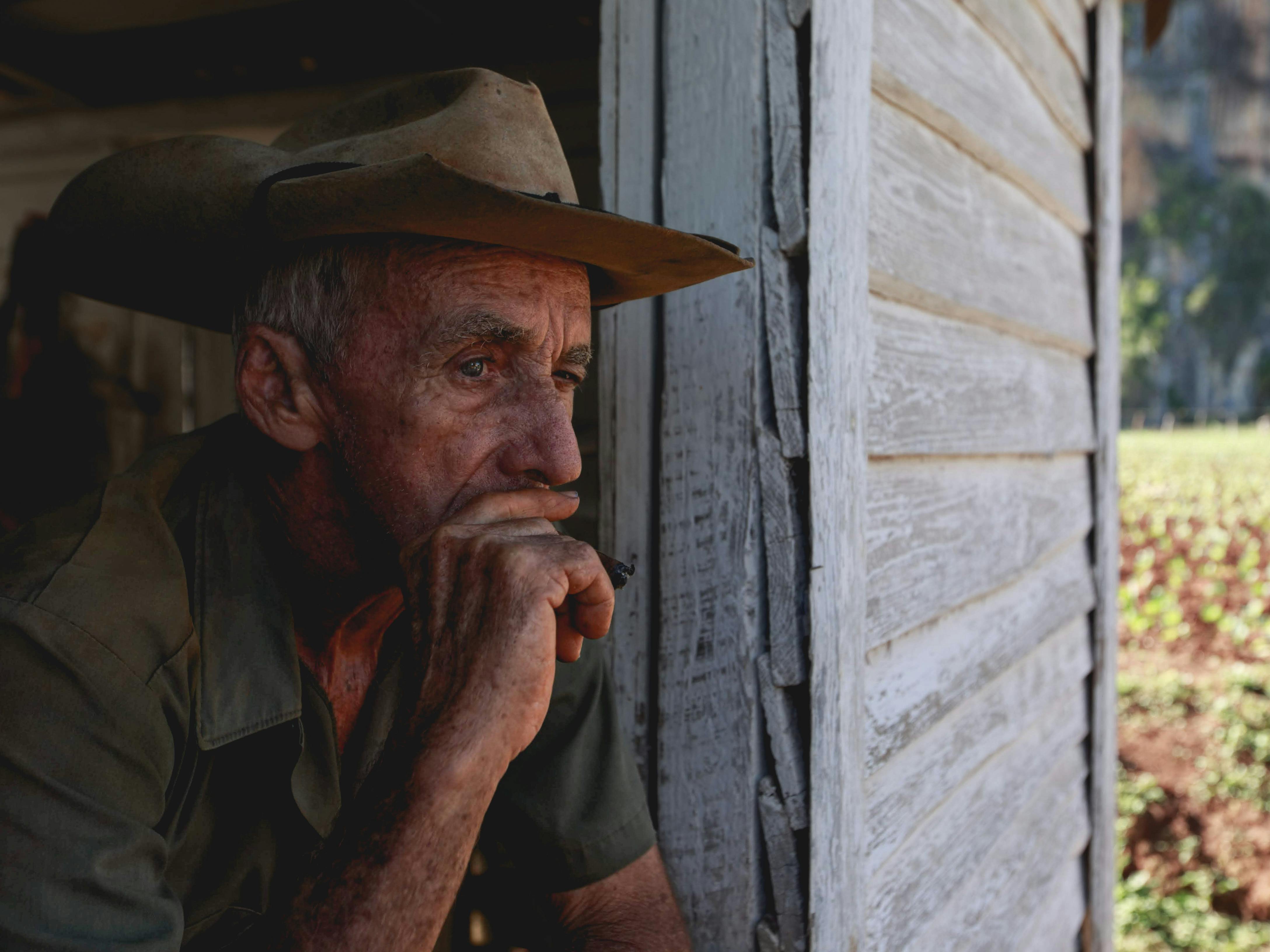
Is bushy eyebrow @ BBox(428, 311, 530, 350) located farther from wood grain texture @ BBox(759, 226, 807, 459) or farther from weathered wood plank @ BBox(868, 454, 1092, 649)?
weathered wood plank @ BBox(868, 454, 1092, 649)

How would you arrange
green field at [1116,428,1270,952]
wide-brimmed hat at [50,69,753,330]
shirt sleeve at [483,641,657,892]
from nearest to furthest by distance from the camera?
wide-brimmed hat at [50,69,753,330] → shirt sleeve at [483,641,657,892] → green field at [1116,428,1270,952]

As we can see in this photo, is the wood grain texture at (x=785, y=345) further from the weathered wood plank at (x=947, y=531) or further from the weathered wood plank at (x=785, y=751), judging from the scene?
the weathered wood plank at (x=785, y=751)

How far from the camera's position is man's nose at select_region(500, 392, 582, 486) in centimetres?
151

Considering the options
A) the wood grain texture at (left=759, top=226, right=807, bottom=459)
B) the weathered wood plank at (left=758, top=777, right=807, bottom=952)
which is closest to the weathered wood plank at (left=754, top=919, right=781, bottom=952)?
the weathered wood plank at (left=758, top=777, right=807, bottom=952)

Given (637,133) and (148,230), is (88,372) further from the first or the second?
(637,133)

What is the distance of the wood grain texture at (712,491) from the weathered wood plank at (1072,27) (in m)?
1.97

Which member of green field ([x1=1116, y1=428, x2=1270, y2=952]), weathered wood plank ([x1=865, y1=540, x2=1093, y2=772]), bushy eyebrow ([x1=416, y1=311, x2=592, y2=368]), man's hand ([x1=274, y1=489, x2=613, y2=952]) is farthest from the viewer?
green field ([x1=1116, y1=428, x2=1270, y2=952])

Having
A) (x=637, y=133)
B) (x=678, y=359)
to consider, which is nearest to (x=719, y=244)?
(x=678, y=359)

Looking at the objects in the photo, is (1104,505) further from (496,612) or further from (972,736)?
(496,612)

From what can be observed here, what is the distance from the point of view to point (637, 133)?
6.13 feet

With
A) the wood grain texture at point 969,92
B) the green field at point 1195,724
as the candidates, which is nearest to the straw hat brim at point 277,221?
the wood grain texture at point 969,92

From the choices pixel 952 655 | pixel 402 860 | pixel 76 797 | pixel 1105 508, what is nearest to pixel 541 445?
pixel 402 860

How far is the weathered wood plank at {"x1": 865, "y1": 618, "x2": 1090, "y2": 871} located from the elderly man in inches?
18.7

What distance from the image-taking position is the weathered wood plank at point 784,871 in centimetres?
168
